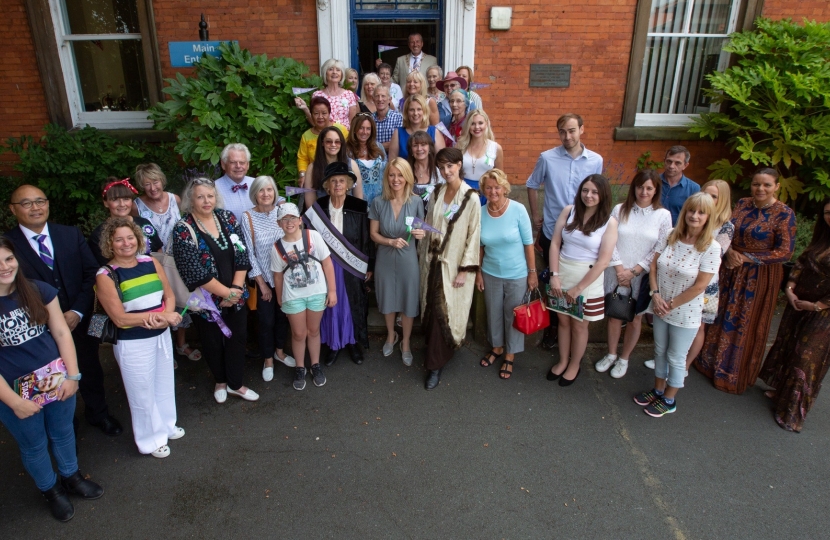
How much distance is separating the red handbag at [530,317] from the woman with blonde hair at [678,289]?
84 centimetres

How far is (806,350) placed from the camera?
12.5 ft

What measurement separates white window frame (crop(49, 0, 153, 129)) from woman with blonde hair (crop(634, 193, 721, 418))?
257 inches

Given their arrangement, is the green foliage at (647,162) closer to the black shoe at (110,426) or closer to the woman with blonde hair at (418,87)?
the woman with blonde hair at (418,87)

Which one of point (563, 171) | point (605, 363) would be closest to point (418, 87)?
point (563, 171)

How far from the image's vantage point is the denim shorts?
402 centimetres

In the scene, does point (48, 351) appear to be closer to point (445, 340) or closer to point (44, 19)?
point (445, 340)

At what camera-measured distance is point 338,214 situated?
4336 mm

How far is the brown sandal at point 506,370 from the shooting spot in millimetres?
4375

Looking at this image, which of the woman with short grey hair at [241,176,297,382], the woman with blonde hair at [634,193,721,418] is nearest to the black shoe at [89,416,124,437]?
the woman with short grey hair at [241,176,297,382]

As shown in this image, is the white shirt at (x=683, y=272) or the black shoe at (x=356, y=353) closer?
the white shirt at (x=683, y=272)

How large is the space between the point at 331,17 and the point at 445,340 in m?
4.89

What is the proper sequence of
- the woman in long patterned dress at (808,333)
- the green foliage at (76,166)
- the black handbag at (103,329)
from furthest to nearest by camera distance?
the green foliage at (76,166)
the woman in long patterned dress at (808,333)
the black handbag at (103,329)

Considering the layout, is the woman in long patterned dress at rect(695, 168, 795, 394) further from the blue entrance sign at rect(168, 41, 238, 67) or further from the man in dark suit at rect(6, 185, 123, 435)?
the blue entrance sign at rect(168, 41, 238, 67)

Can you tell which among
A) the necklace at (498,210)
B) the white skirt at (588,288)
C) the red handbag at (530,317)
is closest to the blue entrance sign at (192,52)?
the necklace at (498,210)
